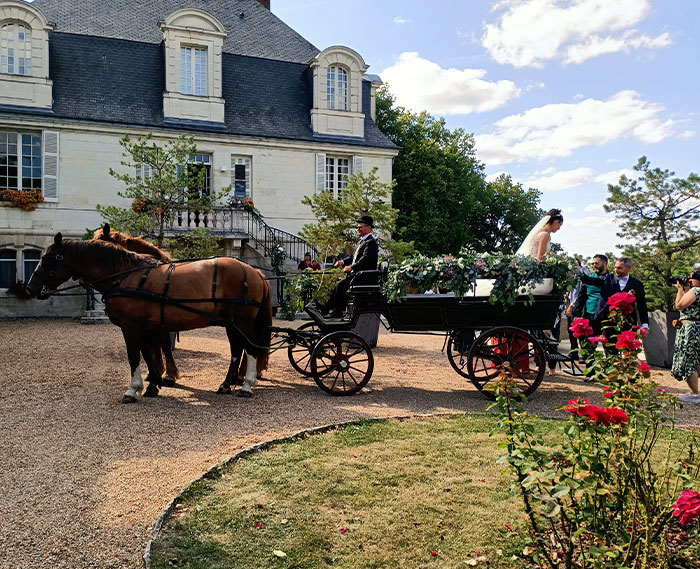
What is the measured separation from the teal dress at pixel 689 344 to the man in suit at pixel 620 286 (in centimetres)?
63

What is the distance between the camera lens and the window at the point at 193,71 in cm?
1944

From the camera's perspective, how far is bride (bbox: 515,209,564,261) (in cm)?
752

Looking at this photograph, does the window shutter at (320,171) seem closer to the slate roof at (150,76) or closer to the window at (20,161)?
the slate roof at (150,76)

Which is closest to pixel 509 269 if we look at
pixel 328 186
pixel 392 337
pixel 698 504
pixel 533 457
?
pixel 533 457

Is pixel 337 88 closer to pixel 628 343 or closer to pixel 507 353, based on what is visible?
pixel 507 353

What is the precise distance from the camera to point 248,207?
743 inches

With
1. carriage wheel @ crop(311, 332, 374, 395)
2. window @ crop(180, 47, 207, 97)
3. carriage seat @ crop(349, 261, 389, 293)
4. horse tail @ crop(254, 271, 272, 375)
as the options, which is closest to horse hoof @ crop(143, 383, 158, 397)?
horse tail @ crop(254, 271, 272, 375)

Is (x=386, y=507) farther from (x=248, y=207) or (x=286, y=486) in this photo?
(x=248, y=207)

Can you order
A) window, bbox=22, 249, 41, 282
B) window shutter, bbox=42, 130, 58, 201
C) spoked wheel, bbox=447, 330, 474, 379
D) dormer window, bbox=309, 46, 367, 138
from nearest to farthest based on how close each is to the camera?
spoked wheel, bbox=447, 330, 474, 379
window shutter, bbox=42, 130, 58, 201
window, bbox=22, 249, 41, 282
dormer window, bbox=309, 46, 367, 138

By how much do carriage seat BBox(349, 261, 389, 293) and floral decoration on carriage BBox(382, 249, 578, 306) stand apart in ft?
0.85

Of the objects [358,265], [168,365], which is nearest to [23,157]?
[168,365]

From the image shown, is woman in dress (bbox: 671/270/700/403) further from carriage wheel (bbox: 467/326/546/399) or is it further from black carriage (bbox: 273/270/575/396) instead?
carriage wheel (bbox: 467/326/546/399)

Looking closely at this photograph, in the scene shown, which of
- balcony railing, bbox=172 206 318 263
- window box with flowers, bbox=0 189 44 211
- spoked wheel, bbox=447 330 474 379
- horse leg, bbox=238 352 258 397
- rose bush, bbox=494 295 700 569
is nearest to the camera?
rose bush, bbox=494 295 700 569

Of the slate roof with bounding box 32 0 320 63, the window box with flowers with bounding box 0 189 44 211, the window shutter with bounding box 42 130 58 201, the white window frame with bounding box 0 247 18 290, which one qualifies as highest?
the slate roof with bounding box 32 0 320 63
